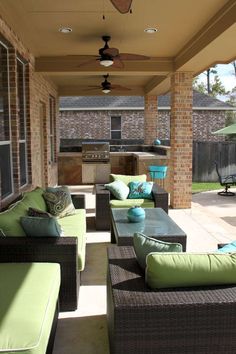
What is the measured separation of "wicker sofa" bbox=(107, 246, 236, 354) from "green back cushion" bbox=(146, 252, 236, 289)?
109mm

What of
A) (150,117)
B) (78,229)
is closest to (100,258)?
(78,229)

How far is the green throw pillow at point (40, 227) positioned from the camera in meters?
3.34

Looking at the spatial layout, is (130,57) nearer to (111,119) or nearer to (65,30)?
(65,30)

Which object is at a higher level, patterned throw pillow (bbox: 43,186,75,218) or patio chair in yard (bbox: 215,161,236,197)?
patterned throw pillow (bbox: 43,186,75,218)

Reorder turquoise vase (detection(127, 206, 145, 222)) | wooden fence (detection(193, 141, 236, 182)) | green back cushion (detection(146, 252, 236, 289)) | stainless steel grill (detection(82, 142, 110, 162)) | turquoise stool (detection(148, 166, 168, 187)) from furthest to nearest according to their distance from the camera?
wooden fence (detection(193, 141, 236, 182)) → stainless steel grill (detection(82, 142, 110, 162)) → turquoise stool (detection(148, 166, 168, 187)) → turquoise vase (detection(127, 206, 145, 222)) → green back cushion (detection(146, 252, 236, 289))

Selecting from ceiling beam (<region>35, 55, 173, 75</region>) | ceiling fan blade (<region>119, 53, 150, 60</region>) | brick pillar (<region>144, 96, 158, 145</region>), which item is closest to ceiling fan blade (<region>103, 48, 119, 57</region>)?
ceiling fan blade (<region>119, 53, 150, 60</region>)

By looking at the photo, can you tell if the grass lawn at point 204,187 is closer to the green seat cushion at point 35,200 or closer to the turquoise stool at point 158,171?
the turquoise stool at point 158,171

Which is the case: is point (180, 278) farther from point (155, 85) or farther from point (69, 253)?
point (155, 85)

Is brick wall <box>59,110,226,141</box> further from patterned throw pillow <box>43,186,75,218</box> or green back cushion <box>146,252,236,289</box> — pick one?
green back cushion <box>146,252,236,289</box>

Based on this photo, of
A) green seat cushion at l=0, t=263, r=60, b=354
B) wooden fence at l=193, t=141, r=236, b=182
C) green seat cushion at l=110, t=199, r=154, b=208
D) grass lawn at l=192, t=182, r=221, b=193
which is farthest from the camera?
wooden fence at l=193, t=141, r=236, b=182

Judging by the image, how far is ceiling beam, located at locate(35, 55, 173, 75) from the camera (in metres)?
7.46

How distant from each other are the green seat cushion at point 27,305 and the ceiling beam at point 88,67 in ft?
17.3

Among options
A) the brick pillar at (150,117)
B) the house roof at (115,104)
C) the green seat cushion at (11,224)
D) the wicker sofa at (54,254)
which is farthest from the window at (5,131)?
the house roof at (115,104)

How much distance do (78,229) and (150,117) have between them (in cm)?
885
